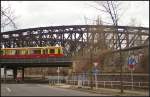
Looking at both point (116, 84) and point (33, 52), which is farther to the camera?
point (33, 52)

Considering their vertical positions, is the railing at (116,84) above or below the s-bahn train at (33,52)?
below

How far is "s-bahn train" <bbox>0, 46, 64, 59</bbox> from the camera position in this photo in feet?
291

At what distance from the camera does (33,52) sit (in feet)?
297

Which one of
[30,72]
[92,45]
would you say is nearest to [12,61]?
[92,45]

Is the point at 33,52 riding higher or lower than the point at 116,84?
higher

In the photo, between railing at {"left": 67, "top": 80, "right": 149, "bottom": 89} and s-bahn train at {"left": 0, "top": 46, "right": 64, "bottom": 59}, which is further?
s-bahn train at {"left": 0, "top": 46, "right": 64, "bottom": 59}

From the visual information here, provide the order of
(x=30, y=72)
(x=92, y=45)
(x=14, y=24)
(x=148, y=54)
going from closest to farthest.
→ 1. (x=14, y=24)
2. (x=148, y=54)
3. (x=92, y=45)
4. (x=30, y=72)

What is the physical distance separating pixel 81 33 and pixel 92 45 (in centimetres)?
7724

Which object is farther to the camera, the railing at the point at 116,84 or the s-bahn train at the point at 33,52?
the s-bahn train at the point at 33,52

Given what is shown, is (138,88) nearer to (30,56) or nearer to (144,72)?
(144,72)

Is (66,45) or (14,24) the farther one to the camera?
(66,45)

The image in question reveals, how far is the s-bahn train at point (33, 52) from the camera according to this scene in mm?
88688

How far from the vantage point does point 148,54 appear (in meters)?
36.7

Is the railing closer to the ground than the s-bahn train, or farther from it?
closer to the ground
